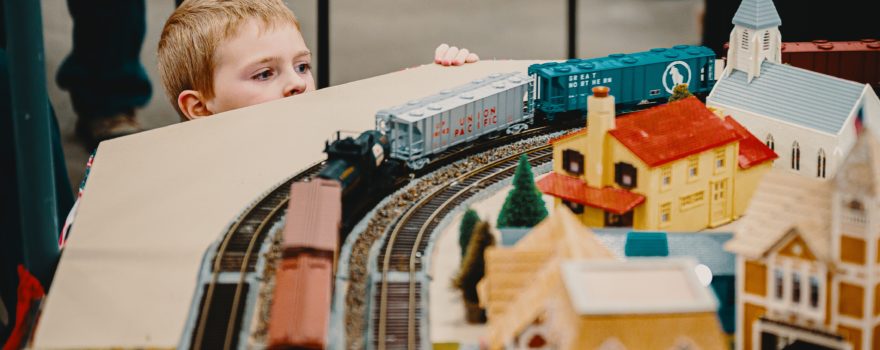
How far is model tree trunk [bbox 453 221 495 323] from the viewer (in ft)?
53.4

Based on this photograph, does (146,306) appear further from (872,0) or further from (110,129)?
(872,0)

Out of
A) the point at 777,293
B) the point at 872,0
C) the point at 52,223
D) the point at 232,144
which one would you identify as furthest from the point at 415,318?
the point at 872,0

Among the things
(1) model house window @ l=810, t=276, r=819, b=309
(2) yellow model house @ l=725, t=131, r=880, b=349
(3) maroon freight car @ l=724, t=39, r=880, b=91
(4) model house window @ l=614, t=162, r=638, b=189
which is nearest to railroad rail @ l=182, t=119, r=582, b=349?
(4) model house window @ l=614, t=162, r=638, b=189

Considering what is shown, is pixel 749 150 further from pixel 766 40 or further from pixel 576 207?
pixel 576 207

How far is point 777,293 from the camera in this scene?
14.2 metres

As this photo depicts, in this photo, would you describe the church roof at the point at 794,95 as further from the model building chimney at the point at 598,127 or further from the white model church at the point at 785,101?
the model building chimney at the point at 598,127

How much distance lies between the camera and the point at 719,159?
19.8 metres

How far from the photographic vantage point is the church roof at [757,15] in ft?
71.7

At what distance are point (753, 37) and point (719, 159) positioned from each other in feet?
10.7

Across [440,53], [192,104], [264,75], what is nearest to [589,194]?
[264,75]

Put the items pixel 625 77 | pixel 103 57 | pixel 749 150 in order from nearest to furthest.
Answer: pixel 749 150 < pixel 625 77 < pixel 103 57

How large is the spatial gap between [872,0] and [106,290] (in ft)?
63.9

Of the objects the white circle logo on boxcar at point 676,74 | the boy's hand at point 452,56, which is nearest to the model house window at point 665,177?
the white circle logo on boxcar at point 676,74

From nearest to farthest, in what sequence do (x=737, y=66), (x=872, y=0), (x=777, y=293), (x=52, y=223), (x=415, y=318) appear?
(x=777, y=293) < (x=415, y=318) < (x=52, y=223) < (x=737, y=66) < (x=872, y=0)
